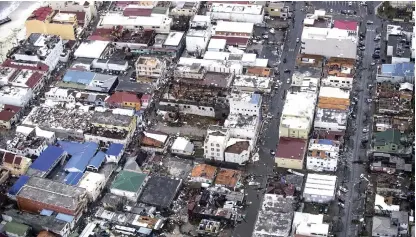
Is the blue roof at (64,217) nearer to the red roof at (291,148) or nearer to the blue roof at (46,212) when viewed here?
the blue roof at (46,212)

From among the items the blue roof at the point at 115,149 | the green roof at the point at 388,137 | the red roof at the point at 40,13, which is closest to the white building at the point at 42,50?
the red roof at the point at 40,13

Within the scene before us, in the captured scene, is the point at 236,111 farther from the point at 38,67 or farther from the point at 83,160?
the point at 38,67

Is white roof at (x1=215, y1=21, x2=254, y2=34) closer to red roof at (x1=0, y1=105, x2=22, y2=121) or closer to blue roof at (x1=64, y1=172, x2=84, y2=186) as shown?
red roof at (x1=0, y1=105, x2=22, y2=121)

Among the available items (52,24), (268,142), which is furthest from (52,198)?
(52,24)

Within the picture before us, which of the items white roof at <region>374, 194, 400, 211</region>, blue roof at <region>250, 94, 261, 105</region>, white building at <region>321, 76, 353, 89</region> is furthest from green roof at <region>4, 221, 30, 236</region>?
white building at <region>321, 76, 353, 89</region>

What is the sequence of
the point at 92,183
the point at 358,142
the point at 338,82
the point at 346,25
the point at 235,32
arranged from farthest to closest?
the point at 235,32, the point at 346,25, the point at 338,82, the point at 358,142, the point at 92,183

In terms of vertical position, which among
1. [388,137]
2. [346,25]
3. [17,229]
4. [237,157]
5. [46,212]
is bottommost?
[17,229]

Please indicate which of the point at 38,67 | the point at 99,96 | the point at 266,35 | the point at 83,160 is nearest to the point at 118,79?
the point at 99,96

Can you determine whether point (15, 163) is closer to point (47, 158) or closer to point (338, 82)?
point (47, 158)
